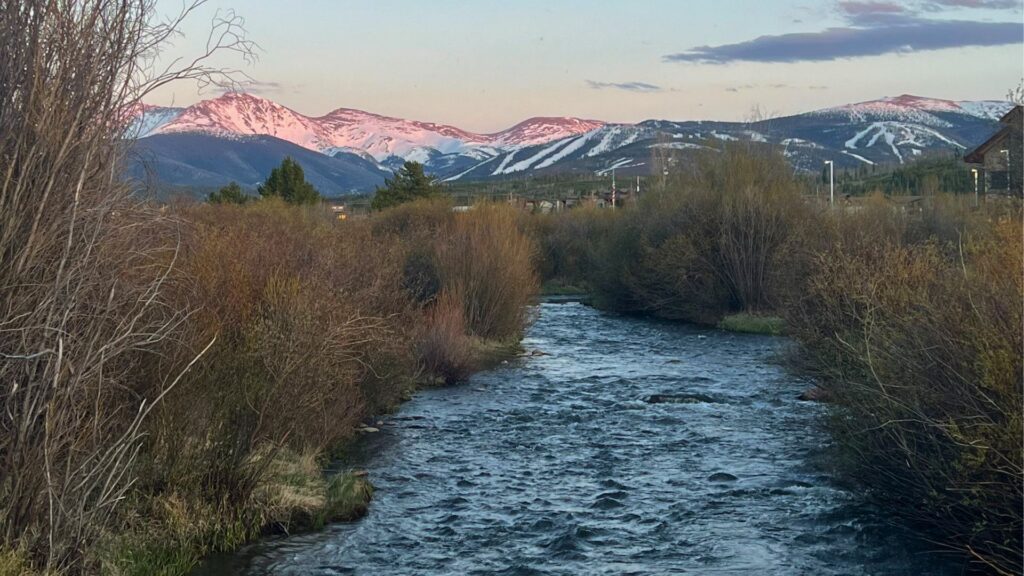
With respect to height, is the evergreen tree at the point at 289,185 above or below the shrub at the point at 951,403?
above

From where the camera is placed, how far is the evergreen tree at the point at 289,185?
56500 mm

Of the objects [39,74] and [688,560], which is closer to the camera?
[39,74]

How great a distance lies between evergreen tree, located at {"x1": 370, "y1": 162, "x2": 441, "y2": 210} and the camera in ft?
192

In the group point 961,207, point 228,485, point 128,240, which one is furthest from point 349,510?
point 961,207

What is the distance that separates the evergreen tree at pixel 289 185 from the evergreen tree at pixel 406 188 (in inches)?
151

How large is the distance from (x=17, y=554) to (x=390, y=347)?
10.7 metres

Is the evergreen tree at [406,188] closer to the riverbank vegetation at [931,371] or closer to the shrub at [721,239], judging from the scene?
the shrub at [721,239]

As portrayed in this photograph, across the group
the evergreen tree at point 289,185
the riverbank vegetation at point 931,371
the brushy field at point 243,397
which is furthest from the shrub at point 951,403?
the evergreen tree at point 289,185

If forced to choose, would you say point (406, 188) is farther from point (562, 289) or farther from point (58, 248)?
point (58, 248)

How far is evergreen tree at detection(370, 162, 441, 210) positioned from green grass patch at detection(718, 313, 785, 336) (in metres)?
24.2

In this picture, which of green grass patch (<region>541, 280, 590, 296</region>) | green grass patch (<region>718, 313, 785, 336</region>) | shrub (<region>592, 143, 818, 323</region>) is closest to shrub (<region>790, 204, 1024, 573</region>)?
green grass patch (<region>718, 313, 785, 336</region>)

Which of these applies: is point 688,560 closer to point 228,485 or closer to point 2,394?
point 228,485

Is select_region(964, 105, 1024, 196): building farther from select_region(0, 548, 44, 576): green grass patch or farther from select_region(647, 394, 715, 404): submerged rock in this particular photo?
select_region(0, 548, 44, 576): green grass patch

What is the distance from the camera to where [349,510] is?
12.9 metres
